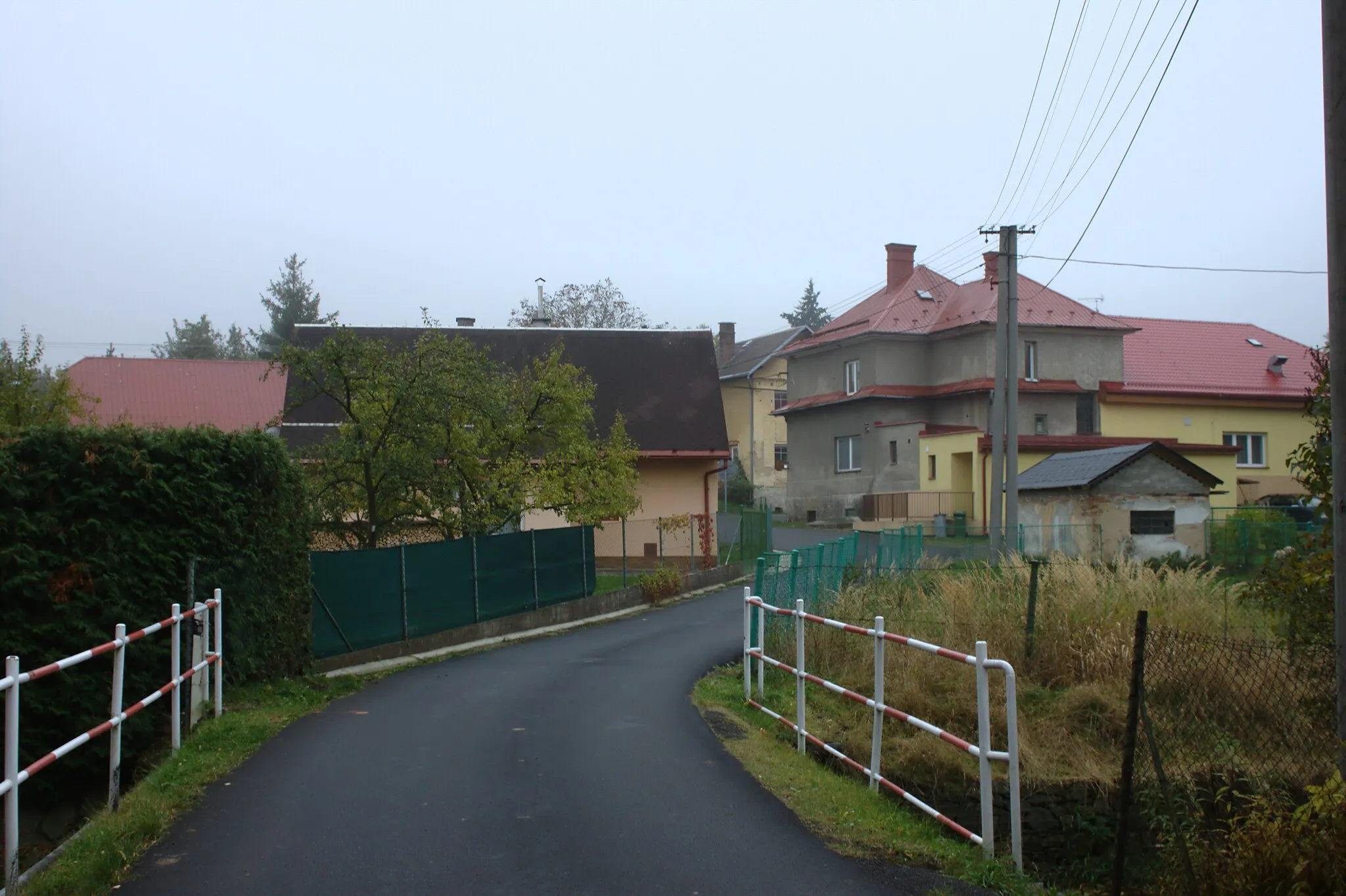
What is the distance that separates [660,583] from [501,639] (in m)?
6.28

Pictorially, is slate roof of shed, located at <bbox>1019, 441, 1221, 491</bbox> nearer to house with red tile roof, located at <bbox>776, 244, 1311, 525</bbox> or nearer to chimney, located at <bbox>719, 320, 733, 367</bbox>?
house with red tile roof, located at <bbox>776, 244, 1311, 525</bbox>

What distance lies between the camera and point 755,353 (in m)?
67.8

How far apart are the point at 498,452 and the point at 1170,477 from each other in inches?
708

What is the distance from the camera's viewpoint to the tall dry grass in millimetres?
10977

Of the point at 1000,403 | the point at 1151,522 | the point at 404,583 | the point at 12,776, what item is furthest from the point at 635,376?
the point at 12,776

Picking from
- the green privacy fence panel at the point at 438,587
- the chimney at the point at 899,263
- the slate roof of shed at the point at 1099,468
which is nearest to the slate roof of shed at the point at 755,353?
the chimney at the point at 899,263

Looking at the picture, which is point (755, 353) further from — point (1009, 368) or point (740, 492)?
point (1009, 368)

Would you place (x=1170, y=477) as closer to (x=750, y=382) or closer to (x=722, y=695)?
(x=722, y=695)

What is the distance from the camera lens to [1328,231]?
7.00m

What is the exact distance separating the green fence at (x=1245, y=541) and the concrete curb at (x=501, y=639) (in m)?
12.0

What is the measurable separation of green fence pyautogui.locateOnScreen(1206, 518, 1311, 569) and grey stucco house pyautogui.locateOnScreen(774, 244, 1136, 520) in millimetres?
15283

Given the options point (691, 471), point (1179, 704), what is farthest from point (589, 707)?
point (691, 471)

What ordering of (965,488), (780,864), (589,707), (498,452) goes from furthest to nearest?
(965,488), (498,452), (589,707), (780,864)

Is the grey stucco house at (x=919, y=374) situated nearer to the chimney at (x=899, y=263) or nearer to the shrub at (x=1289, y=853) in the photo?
the chimney at (x=899, y=263)
